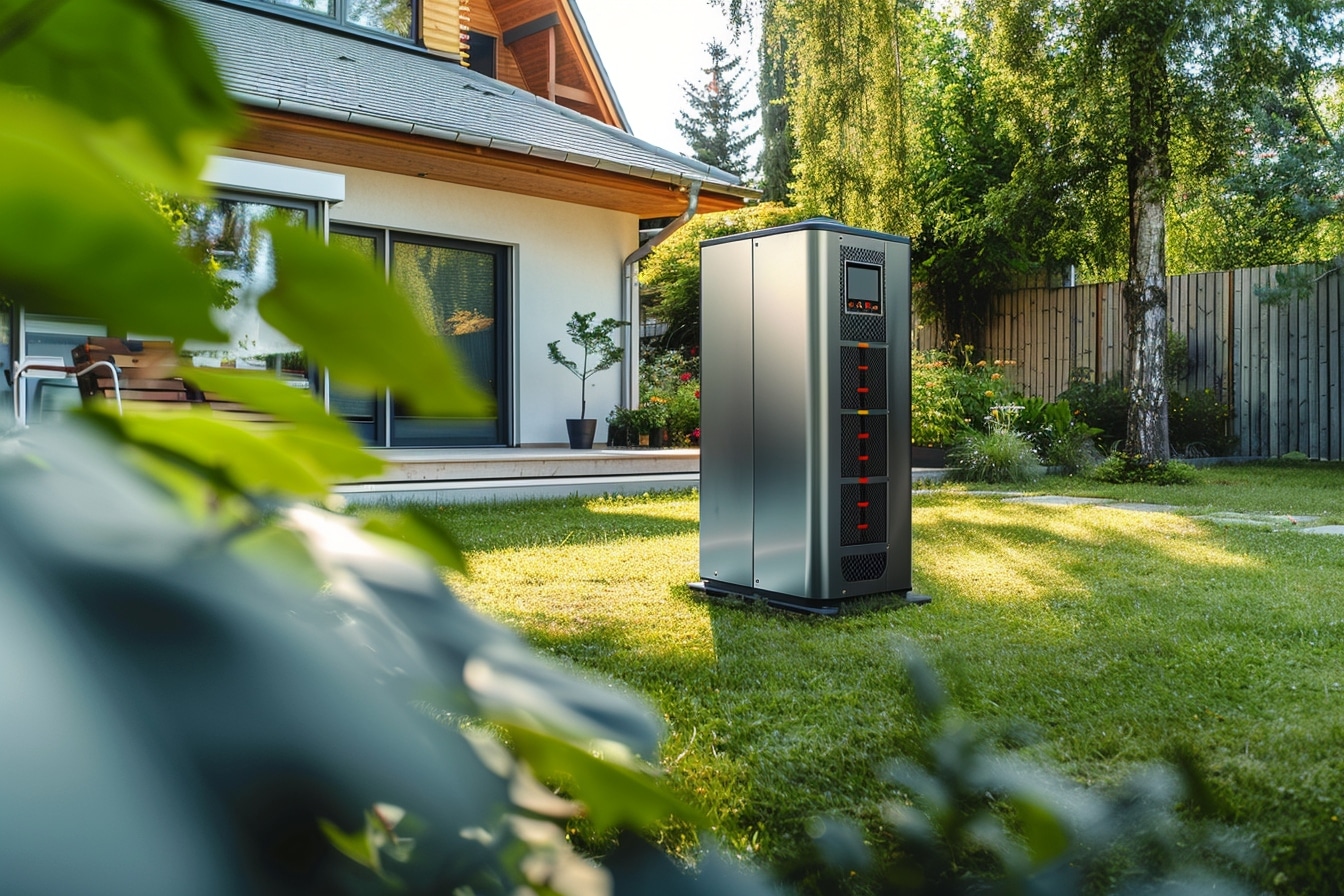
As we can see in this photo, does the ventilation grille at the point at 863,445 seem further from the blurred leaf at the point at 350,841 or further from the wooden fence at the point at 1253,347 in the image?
the wooden fence at the point at 1253,347

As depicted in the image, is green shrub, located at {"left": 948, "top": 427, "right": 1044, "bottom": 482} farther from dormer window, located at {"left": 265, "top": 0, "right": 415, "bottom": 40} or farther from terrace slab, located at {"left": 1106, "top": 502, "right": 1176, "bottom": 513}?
dormer window, located at {"left": 265, "top": 0, "right": 415, "bottom": 40}

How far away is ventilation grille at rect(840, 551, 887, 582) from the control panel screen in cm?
92

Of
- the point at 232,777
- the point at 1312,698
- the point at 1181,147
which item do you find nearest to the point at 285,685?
the point at 232,777

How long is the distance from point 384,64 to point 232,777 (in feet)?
30.6

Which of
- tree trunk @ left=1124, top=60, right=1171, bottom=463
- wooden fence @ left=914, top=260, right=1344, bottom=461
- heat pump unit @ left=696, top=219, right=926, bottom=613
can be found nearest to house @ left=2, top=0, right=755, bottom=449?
tree trunk @ left=1124, top=60, right=1171, bottom=463

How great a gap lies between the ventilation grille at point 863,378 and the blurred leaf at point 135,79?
343 centimetres

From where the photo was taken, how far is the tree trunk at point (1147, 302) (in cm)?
827

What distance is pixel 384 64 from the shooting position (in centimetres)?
844

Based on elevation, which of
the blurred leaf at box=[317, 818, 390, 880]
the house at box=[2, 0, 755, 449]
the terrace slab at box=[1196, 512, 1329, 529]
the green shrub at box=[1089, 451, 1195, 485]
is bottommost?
the terrace slab at box=[1196, 512, 1329, 529]

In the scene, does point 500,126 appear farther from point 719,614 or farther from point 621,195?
point 719,614

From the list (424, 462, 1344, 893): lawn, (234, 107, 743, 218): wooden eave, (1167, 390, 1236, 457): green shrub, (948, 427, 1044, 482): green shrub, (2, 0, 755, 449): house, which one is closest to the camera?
(424, 462, 1344, 893): lawn

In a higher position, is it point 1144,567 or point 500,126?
point 500,126

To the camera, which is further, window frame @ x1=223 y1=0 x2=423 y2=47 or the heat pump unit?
window frame @ x1=223 y1=0 x2=423 y2=47

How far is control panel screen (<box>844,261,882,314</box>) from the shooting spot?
3568 millimetres
